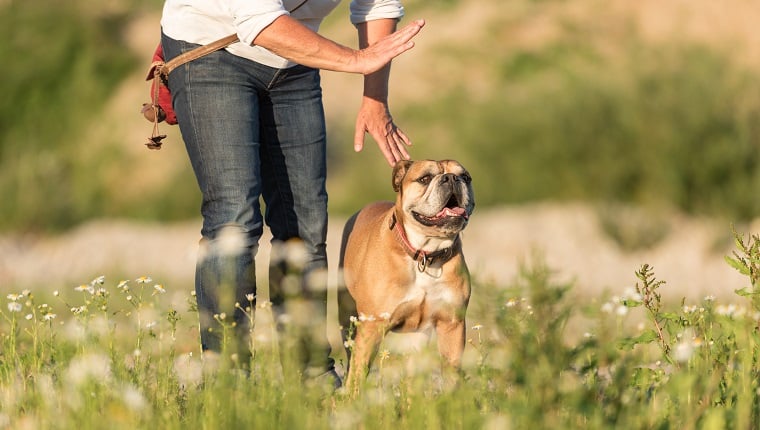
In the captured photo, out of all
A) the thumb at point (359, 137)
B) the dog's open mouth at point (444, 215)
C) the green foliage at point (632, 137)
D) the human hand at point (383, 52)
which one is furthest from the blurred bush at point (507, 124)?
the human hand at point (383, 52)

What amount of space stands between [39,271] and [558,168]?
231 inches

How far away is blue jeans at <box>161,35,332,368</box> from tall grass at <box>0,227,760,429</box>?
0.40 metres

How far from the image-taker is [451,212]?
16.4 ft

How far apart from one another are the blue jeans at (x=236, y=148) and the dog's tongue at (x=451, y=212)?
583 mm

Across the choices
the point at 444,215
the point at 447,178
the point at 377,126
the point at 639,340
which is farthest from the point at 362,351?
the point at 639,340

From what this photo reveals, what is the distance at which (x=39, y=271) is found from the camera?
12.1 metres

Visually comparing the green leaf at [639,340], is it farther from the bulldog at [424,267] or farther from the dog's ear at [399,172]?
the dog's ear at [399,172]

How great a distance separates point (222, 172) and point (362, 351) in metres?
0.92

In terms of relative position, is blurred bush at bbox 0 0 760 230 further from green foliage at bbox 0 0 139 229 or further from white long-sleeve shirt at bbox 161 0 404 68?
white long-sleeve shirt at bbox 161 0 404 68

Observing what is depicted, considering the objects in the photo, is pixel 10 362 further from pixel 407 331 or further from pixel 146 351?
pixel 407 331

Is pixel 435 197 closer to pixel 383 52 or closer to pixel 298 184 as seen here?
pixel 298 184

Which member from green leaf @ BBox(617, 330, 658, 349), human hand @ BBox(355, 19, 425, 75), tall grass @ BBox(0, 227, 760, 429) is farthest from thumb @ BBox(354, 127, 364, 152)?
green leaf @ BBox(617, 330, 658, 349)

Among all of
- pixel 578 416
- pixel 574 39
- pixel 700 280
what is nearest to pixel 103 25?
pixel 574 39

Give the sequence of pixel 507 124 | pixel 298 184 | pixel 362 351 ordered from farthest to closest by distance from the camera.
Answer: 1. pixel 507 124
2. pixel 298 184
3. pixel 362 351
